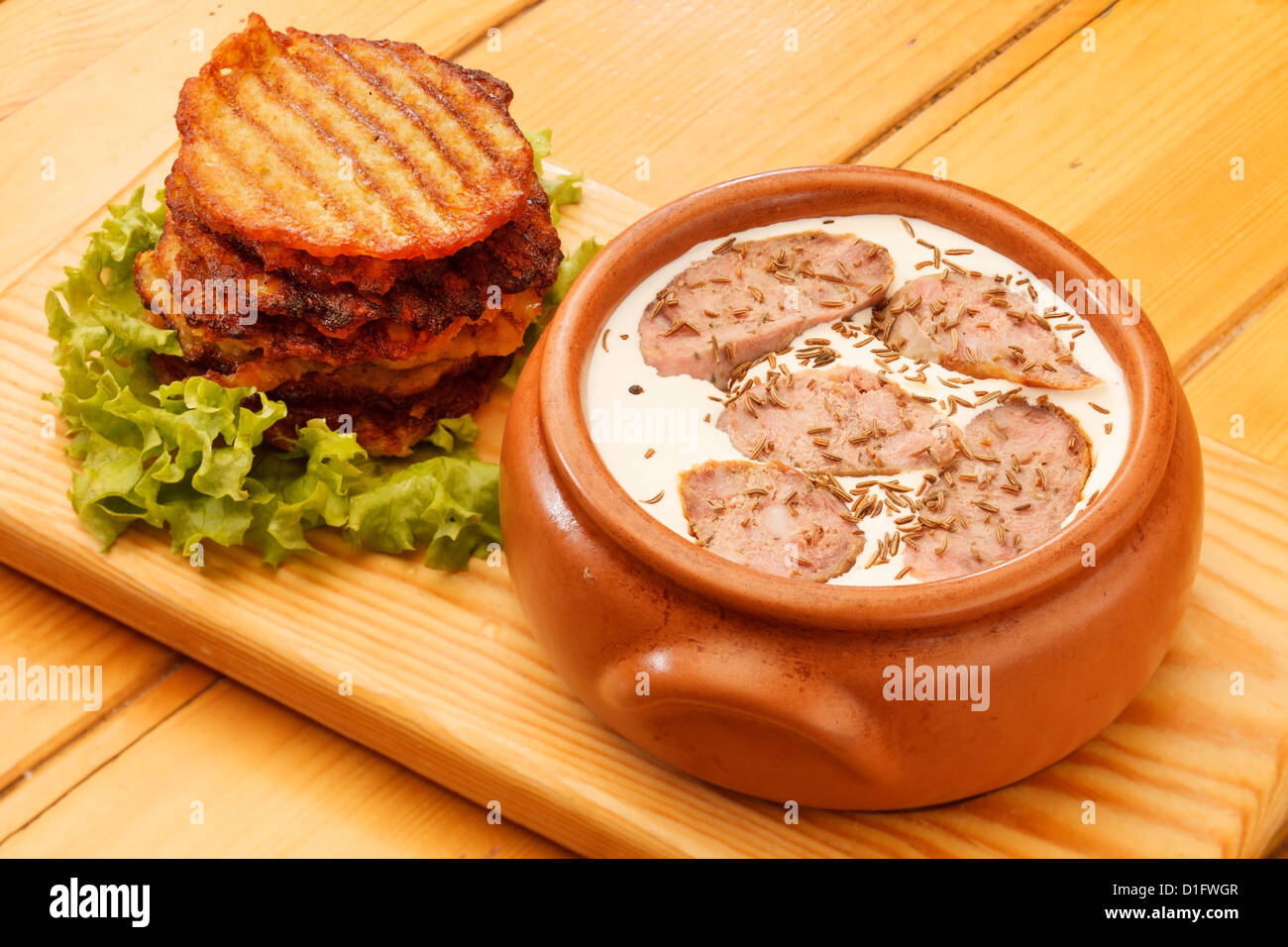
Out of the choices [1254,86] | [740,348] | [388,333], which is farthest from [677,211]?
[1254,86]

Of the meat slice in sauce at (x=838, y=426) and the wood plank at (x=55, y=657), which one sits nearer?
the meat slice in sauce at (x=838, y=426)

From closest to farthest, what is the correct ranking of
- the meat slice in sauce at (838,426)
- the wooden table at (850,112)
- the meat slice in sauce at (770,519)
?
the meat slice in sauce at (770,519) → the meat slice in sauce at (838,426) → the wooden table at (850,112)

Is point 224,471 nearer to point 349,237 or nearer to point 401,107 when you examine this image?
point 349,237

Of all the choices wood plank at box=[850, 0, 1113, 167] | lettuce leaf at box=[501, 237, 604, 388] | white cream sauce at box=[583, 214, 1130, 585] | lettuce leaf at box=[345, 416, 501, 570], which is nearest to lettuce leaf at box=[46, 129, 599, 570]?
lettuce leaf at box=[345, 416, 501, 570]

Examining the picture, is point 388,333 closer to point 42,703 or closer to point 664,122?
point 42,703

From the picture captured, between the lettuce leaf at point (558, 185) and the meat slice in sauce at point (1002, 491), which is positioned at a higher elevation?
the meat slice in sauce at point (1002, 491)

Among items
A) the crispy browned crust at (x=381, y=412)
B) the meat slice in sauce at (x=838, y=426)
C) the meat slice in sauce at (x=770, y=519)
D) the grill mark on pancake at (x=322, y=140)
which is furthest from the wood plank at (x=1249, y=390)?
the grill mark on pancake at (x=322, y=140)

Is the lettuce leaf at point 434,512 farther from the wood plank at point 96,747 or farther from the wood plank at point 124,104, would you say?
the wood plank at point 124,104

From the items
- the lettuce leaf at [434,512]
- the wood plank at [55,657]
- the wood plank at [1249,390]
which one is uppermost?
the lettuce leaf at [434,512]
